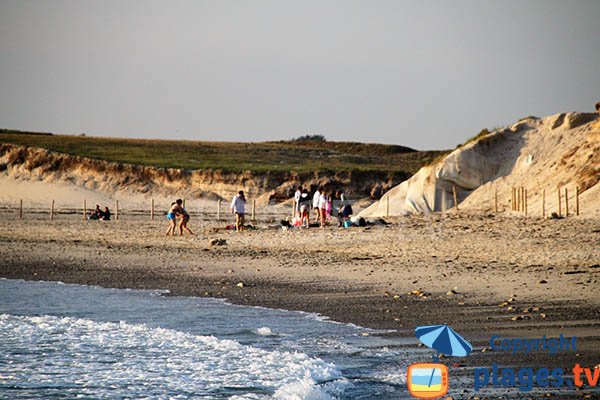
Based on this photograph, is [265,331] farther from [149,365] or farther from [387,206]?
[387,206]

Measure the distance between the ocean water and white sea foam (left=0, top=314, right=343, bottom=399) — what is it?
0.01 meters

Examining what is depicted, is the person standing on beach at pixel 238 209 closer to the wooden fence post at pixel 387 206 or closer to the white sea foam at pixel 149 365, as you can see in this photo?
the wooden fence post at pixel 387 206

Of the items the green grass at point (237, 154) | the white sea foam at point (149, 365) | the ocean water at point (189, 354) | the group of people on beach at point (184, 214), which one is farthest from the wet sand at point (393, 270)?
the green grass at point (237, 154)

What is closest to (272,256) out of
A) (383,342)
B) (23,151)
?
(383,342)

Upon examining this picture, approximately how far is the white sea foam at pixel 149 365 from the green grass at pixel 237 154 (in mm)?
51031

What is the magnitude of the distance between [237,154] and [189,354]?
2660 inches

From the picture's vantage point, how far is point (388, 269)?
18359 mm

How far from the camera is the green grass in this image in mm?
65969

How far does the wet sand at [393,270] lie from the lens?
39.7 feet

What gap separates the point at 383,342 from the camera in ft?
35.7

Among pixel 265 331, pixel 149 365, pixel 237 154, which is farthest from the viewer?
pixel 237 154

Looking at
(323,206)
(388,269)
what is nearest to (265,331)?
(388,269)

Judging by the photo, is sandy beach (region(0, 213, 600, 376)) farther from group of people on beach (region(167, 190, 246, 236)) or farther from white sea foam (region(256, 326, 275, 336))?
white sea foam (region(256, 326, 275, 336))

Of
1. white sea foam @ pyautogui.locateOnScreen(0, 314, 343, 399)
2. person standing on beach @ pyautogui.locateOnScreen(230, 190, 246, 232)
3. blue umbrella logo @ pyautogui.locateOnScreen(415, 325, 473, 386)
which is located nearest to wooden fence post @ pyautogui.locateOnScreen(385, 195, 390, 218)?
person standing on beach @ pyautogui.locateOnScreen(230, 190, 246, 232)
